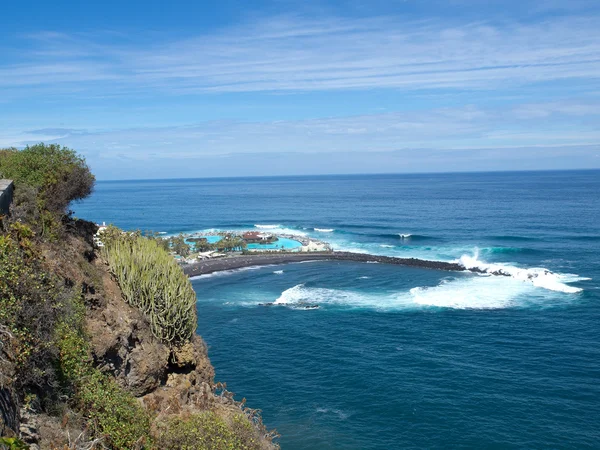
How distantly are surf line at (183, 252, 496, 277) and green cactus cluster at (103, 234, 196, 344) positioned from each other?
4894 centimetres

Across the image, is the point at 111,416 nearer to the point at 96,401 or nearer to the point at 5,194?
the point at 96,401

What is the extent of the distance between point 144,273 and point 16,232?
6.85m

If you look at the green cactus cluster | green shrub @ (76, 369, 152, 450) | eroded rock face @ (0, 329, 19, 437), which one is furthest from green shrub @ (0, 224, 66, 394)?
the green cactus cluster

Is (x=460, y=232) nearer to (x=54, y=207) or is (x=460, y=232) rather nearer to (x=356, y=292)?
(x=356, y=292)

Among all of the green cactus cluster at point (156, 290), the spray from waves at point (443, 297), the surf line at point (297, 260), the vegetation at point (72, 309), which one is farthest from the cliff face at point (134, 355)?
the surf line at point (297, 260)

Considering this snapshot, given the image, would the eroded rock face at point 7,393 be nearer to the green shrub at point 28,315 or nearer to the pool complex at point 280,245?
the green shrub at point 28,315

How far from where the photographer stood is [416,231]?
343ft

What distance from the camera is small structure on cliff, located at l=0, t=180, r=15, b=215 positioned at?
56.3ft

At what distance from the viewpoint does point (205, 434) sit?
16.2 m

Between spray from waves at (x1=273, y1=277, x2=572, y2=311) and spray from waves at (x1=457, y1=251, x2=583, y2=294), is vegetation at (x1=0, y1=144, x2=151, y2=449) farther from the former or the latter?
spray from waves at (x1=457, y1=251, x2=583, y2=294)

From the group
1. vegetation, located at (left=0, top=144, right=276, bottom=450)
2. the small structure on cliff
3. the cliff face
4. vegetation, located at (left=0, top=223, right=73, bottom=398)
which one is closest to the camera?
vegetation, located at (left=0, top=223, right=73, bottom=398)

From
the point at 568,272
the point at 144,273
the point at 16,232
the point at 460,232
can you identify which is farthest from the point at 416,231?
the point at 16,232

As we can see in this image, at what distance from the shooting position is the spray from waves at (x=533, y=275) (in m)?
58.0

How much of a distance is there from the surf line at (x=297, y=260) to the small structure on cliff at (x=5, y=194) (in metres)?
52.2
